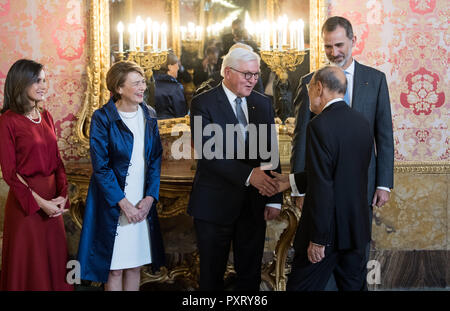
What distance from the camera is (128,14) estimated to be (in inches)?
176

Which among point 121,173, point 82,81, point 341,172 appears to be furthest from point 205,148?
point 82,81

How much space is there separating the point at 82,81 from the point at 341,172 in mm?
Answer: 2612

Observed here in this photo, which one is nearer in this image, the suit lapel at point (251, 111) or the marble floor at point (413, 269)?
the suit lapel at point (251, 111)

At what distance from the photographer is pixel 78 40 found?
449 cm

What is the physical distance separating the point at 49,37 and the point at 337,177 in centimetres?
284

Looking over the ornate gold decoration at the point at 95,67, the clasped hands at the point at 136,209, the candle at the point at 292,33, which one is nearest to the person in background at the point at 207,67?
the candle at the point at 292,33

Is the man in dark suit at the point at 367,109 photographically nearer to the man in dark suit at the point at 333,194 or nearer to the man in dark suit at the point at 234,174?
the man in dark suit at the point at 234,174

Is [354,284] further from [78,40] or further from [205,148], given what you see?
[78,40]

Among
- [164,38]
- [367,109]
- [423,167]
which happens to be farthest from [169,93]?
[423,167]

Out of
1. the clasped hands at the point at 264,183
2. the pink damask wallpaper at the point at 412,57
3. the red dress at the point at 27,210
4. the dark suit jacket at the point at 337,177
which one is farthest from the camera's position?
the pink damask wallpaper at the point at 412,57

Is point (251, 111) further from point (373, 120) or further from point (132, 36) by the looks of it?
point (132, 36)

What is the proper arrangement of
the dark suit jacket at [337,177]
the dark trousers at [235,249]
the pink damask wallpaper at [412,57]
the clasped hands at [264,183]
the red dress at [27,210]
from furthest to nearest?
the pink damask wallpaper at [412,57], the red dress at [27,210], the dark trousers at [235,249], the clasped hands at [264,183], the dark suit jacket at [337,177]

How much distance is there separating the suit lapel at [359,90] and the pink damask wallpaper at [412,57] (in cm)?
120

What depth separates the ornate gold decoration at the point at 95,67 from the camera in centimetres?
441
